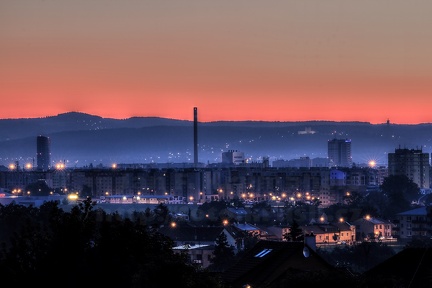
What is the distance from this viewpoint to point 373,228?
2643 inches

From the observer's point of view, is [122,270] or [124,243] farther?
[124,243]

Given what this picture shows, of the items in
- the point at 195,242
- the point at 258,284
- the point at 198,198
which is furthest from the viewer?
the point at 198,198

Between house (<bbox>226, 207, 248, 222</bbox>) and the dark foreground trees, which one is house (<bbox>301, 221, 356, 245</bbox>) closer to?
house (<bbox>226, 207, 248, 222</bbox>)

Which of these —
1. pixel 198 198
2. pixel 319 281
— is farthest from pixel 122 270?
pixel 198 198

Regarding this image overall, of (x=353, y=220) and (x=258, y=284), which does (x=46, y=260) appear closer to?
(x=258, y=284)

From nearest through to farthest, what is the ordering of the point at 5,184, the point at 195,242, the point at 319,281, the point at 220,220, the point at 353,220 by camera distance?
1. the point at 319,281
2. the point at 195,242
3. the point at 220,220
4. the point at 353,220
5. the point at 5,184

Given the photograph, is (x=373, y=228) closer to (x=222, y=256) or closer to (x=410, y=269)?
Result: (x=222, y=256)

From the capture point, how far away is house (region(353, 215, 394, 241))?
2598 inches

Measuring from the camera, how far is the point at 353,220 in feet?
229

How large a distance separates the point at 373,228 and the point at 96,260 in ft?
152

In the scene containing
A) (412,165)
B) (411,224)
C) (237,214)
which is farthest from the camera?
(412,165)

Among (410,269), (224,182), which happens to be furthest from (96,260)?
(224,182)

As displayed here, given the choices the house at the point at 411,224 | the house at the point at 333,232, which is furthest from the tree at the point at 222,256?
the house at the point at 411,224

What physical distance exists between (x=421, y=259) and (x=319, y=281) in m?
4.66
